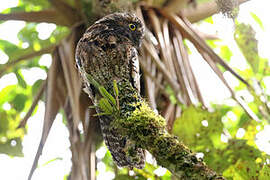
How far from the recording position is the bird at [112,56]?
0.51m

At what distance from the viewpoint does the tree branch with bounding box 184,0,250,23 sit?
498 millimetres

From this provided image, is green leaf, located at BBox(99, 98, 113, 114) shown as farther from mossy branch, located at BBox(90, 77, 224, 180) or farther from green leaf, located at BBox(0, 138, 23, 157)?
green leaf, located at BBox(0, 138, 23, 157)

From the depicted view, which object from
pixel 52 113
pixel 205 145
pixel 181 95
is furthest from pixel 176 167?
pixel 52 113

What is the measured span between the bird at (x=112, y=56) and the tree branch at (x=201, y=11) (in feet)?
0.35

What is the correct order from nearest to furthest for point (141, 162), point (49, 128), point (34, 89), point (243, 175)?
point (243, 175), point (141, 162), point (49, 128), point (34, 89)

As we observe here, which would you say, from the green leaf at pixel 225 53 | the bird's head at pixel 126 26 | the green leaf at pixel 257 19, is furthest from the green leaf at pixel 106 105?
the green leaf at pixel 225 53

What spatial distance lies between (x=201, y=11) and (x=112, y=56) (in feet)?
0.60

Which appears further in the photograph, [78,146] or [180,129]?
[78,146]

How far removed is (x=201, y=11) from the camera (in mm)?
589

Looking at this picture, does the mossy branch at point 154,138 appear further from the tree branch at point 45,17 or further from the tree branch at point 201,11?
the tree branch at point 45,17

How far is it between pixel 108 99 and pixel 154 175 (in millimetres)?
229

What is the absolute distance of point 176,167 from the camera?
402mm

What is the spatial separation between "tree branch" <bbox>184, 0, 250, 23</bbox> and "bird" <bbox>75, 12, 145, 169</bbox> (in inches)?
4.2

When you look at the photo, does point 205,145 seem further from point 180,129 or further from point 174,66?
point 174,66
